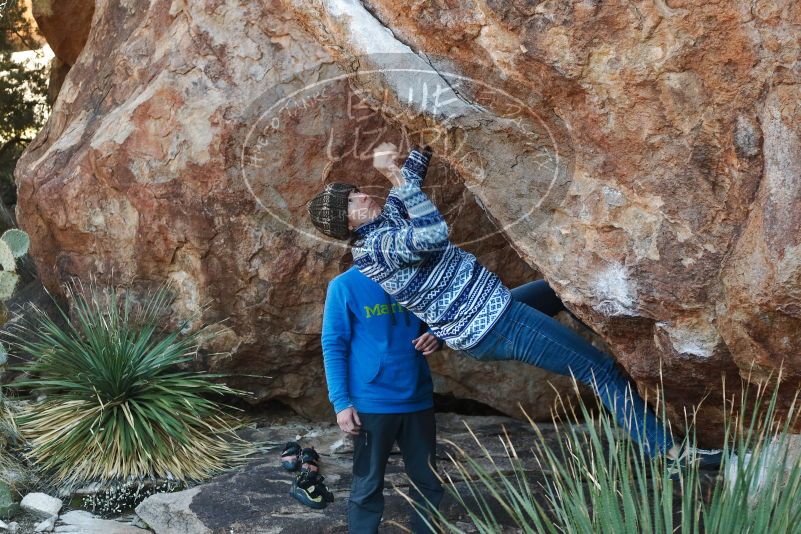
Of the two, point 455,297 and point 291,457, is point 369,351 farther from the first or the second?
point 291,457

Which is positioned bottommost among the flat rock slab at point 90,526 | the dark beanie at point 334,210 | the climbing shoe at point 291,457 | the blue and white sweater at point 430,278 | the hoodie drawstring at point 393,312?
the flat rock slab at point 90,526

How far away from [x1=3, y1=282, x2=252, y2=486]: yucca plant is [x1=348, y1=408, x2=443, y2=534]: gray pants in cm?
129

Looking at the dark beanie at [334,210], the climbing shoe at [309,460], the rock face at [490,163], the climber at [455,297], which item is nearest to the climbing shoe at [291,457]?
the climbing shoe at [309,460]

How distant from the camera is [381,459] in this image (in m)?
4.14

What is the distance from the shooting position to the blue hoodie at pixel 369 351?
13.6ft

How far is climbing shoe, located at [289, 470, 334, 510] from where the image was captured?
4.64m

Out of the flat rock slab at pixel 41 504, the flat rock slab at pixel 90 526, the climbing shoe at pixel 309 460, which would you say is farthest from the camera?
the climbing shoe at pixel 309 460

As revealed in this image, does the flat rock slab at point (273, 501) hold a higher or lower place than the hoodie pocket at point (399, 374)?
lower

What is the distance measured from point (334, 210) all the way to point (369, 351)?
0.68 meters

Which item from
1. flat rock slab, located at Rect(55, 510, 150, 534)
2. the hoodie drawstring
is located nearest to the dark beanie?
the hoodie drawstring

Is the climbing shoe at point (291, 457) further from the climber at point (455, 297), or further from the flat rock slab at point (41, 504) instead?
the climber at point (455, 297)

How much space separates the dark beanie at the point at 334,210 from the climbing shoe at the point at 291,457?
1.59 metres

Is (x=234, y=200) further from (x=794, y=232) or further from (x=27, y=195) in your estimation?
(x=794, y=232)

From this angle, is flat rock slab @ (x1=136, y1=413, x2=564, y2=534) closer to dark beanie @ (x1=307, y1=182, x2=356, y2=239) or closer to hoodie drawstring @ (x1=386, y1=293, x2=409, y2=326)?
hoodie drawstring @ (x1=386, y1=293, x2=409, y2=326)
